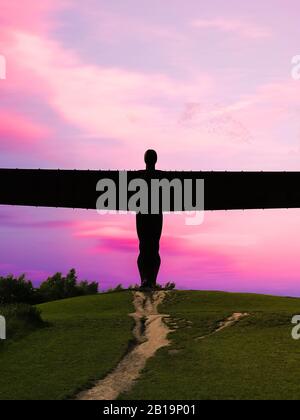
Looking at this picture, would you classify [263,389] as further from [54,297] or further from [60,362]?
[54,297]

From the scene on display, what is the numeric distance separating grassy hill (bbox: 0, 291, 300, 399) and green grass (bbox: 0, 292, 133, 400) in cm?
2

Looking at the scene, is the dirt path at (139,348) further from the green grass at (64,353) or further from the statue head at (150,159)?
the statue head at (150,159)

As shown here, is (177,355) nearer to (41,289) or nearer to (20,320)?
(20,320)

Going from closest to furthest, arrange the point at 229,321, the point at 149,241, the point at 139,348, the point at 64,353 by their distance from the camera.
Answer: the point at 64,353
the point at 139,348
the point at 229,321
the point at 149,241

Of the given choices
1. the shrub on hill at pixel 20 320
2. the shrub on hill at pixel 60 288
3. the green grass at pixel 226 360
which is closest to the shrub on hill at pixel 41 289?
the shrub on hill at pixel 60 288

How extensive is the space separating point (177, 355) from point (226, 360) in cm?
117

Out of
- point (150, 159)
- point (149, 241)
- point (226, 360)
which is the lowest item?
point (226, 360)

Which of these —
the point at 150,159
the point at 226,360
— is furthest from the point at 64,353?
the point at 150,159

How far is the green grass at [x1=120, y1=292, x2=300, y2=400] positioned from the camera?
11.8 m

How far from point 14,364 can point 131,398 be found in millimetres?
3964

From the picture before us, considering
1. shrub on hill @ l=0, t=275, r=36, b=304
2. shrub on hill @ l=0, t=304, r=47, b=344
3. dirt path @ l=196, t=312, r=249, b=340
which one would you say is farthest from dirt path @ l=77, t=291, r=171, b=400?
shrub on hill @ l=0, t=275, r=36, b=304

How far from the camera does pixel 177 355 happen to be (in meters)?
14.1

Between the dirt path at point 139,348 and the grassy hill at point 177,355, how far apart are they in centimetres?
22
